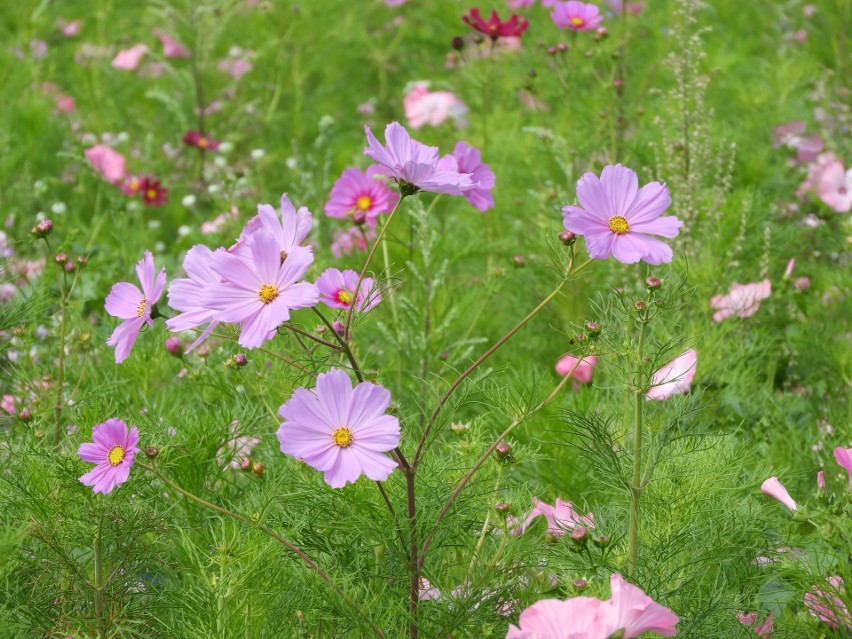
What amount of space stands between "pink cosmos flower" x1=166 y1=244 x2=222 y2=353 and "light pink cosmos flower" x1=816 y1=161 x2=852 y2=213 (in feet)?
5.85

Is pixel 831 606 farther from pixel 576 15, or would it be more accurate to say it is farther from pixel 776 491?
pixel 576 15

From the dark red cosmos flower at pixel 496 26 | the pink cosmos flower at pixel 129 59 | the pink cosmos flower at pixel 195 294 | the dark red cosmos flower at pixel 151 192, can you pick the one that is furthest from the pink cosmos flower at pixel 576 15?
the pink cosmos flower at pixel 129 59

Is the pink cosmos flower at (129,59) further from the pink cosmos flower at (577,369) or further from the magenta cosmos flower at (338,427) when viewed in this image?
the magenta cosmos flower at (338,427)

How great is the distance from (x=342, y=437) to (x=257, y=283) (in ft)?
0.55

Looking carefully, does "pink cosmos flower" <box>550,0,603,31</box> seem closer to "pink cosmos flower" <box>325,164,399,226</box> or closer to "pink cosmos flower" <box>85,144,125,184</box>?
"pink cosmos flower" <box>325,164,399,226</box>

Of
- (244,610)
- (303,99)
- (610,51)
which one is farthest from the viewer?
(303,99)

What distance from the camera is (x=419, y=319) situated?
6.47ft

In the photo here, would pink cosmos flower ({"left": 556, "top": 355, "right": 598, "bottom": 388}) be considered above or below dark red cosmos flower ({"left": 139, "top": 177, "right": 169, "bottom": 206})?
above

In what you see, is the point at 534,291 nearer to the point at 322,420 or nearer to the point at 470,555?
the point at 470,555

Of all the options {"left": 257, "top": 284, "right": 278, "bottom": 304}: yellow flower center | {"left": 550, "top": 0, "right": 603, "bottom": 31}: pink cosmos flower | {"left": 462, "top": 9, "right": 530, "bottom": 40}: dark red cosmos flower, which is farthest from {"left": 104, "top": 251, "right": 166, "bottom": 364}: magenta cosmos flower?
{"left": 550, "top": 0, "right": 603, "bottom": 31}: pink cosmos flower

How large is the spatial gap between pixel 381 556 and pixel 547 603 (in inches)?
13.9

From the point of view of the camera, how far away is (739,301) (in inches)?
77.1

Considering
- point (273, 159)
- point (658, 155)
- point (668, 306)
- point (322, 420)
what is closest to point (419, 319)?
point (658, 155)

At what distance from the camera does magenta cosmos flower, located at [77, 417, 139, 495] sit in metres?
1.11
